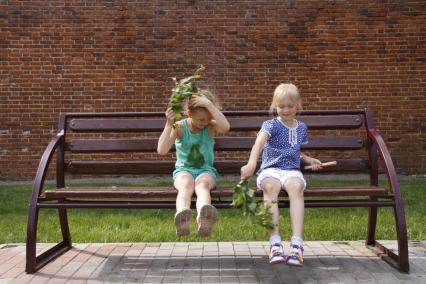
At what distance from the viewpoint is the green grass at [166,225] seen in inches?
192

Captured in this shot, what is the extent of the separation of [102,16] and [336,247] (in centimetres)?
625

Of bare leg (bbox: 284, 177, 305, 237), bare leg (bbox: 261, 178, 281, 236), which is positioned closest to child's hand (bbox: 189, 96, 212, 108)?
bare leg (bbox: 261, 178, 281, 236)

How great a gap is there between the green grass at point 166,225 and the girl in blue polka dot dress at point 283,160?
121 cm

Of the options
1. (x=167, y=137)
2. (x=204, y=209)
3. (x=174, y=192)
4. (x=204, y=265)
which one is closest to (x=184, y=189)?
(x=174, y=192)

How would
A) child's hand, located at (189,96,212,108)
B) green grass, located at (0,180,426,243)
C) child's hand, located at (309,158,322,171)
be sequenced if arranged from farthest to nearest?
green grass, located at (0,180,426,243) < child's hand, located at (309,158,322,171) < child's hand, located at (189,96,212,108)

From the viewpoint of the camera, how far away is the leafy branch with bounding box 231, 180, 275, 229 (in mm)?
3307

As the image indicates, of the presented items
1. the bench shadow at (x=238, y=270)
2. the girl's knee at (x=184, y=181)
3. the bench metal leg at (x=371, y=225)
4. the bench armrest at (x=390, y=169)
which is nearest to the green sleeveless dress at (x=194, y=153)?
the girl's knee at (x=184, y=181)

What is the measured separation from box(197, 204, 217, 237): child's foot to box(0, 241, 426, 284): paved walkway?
1.33 feet

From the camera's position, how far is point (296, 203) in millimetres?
3479

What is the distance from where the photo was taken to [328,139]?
14.0 ft

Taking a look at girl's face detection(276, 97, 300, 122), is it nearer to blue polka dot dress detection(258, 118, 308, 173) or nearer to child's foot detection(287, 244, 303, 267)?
blue polka dot dress detection(258, 118, 308, 173)

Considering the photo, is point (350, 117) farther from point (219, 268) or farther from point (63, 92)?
point (63, 92)

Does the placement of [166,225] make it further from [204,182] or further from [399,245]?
[399,245]

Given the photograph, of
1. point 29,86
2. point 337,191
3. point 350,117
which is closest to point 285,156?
point 337,191
